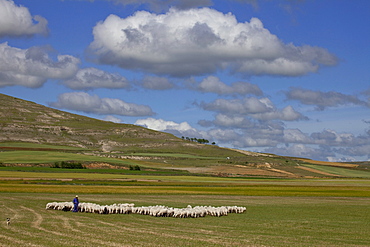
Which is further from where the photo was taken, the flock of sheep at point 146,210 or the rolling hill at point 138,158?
the rolling hill at point 138,158

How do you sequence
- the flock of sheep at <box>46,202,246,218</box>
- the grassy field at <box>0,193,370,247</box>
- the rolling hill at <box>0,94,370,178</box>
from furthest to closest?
the rolling hill at <box>0,94,370,178</box> < the flock of sheep at <box>46,202,246,218</box> < the grassy field at <box>0,193,370,247</box>

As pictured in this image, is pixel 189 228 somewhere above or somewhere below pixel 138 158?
below

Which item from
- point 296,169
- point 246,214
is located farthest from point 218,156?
point 246,214

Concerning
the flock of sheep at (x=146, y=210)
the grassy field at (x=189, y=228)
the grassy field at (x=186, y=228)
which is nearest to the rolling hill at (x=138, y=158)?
the flock of sheep at (x=146, y=210)

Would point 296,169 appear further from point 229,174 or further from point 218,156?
point 218,156

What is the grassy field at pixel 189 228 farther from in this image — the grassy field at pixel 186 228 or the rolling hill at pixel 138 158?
the rolling hill at pixel 138 158

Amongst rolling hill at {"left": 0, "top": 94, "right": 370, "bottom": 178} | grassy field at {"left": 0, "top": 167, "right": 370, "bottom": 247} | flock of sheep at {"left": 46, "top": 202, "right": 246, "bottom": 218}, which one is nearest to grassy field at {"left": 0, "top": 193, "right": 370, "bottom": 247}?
grassy field at {"left": 0, "top": 167, "right": 370, "bottom": 247}

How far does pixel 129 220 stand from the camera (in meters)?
36.0

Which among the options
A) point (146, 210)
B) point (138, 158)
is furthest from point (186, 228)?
point (138, 158)

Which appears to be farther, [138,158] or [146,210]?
[138,158]

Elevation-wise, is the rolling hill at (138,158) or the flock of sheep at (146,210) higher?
the rolling hill at (138,158)

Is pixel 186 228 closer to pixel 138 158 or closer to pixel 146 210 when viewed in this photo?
pixel 146 210

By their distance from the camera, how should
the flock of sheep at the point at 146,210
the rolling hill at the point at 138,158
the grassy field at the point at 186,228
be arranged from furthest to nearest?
the rolling hill at the point at 138,158, the flock of sheep at the point at 146,210, the grassy field at the point at 186,228

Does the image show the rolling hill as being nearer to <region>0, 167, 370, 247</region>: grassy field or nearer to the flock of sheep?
the flock of sheep
